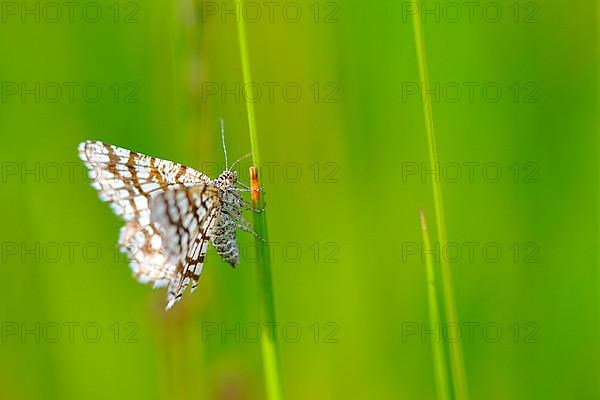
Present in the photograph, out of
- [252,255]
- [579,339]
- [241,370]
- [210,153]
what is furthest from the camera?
[252,255]

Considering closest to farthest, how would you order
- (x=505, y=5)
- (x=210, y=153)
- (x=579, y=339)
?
(x=210, y=153) < (x=579, y=339) < (x=505, y=5)

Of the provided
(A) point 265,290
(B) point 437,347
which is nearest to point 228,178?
(A) point 265,290

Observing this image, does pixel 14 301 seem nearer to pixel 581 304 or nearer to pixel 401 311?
pixel 401 311

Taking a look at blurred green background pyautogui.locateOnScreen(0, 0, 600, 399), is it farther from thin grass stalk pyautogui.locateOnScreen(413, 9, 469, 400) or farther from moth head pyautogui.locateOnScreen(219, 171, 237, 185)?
thin grass stalk pyautogui.locateOnScreen(413, 9, 469, 400)

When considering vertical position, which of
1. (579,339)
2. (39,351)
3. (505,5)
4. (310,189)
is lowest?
(579,339)

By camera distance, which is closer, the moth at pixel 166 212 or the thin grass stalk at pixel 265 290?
the thin grass stalk at pixel 265 290

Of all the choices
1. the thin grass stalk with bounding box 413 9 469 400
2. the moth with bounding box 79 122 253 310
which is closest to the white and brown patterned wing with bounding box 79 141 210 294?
the moth with bounding box 79 122 253 310

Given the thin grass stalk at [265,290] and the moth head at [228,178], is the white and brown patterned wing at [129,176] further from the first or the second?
the thin grass stalk at [265,290]

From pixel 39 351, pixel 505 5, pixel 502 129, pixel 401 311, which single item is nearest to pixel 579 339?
pixel 401 311

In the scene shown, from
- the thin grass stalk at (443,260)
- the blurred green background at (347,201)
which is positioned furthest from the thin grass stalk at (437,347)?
the blurred green background at (347,201)
